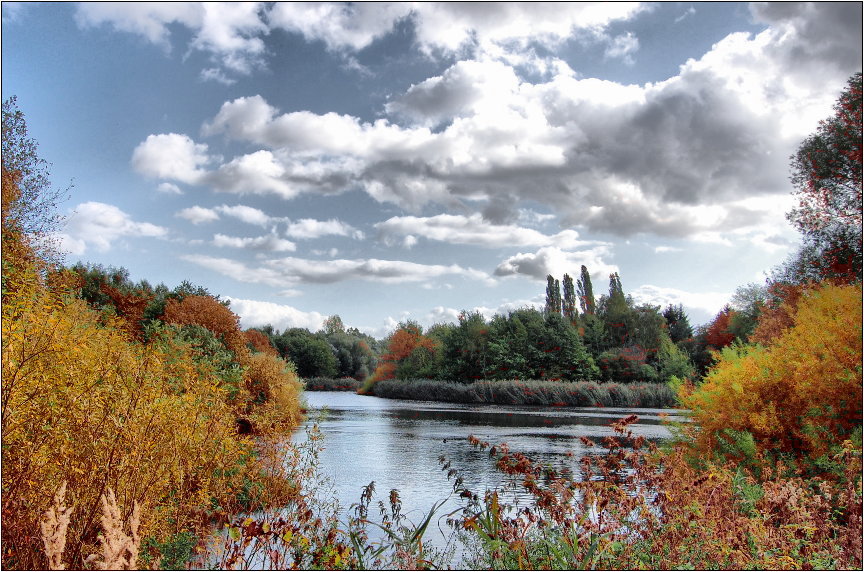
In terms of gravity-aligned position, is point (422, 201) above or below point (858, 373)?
above

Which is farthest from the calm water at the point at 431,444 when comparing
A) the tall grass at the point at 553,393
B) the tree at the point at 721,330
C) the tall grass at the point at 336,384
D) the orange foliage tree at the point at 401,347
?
the tall grass at the point at 336,384

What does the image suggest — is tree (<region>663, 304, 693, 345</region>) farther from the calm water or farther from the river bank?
the calm water

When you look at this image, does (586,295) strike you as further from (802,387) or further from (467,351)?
(802,387)

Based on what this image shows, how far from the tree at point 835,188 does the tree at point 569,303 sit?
29453 mm

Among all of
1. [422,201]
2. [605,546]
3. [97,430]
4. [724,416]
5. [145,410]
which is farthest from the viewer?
[724,416]

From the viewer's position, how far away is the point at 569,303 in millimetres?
40250

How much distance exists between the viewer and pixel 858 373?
8094 millimetres

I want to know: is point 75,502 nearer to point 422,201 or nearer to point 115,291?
point 422,201

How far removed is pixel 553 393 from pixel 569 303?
706 centimetres

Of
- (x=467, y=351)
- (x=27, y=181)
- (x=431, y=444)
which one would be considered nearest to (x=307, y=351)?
(x=467, y=351)

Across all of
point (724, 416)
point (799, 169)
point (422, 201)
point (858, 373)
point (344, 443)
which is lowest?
point (344, 443)

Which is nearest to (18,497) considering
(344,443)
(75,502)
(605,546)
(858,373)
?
(75,502)

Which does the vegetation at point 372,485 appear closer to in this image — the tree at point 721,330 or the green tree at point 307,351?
the tree at point 721,330

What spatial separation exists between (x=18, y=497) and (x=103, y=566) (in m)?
1.67
